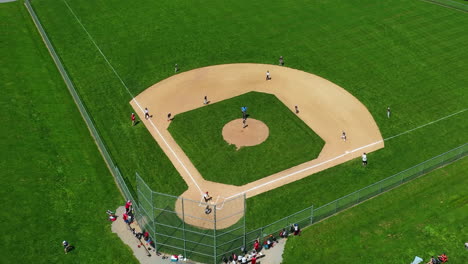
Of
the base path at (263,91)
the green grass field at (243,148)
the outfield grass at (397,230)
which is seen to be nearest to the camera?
the outfield grass at (397,230)

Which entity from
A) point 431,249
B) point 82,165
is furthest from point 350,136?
point 82,165

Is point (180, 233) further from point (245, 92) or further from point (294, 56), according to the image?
point (294, 56)

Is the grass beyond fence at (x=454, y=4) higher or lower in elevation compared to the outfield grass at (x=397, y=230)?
higher

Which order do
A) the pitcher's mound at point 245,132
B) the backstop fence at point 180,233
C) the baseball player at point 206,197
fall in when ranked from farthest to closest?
the pitcher's mound at point 245,132
the baseball player at point 206,197
the backstop fence at point 180,233

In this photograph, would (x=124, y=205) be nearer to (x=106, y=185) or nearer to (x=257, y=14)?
(x=106, y=185)

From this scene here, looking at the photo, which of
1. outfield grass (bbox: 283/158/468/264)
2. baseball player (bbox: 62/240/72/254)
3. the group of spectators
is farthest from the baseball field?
the group of spectators

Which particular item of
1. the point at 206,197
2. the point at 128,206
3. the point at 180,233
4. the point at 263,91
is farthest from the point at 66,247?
the point at 263,91

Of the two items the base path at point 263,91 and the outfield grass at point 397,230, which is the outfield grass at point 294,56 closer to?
the base path at point 263,91

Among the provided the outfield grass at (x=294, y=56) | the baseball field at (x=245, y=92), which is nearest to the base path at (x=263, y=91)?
the baseball field at (x=245, y=92)
